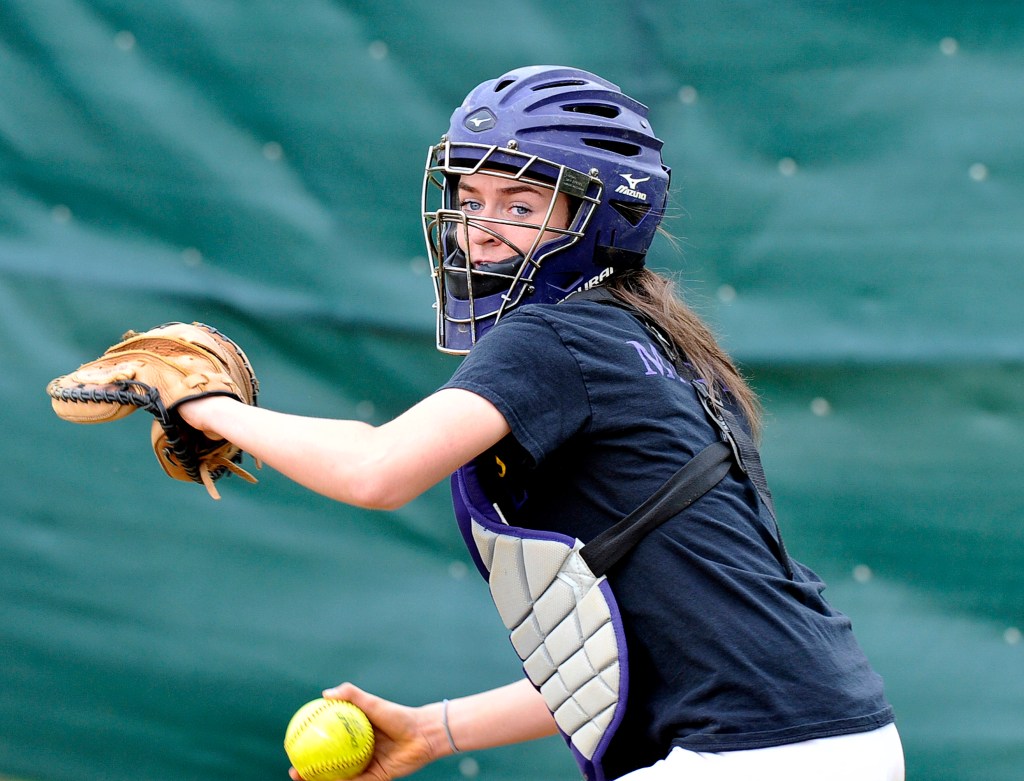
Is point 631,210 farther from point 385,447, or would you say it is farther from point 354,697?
point 354,697

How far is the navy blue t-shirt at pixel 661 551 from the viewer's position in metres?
2.28

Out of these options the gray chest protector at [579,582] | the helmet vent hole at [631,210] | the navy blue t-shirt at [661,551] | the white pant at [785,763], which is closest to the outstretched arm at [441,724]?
the gray chest protector at [579,582]

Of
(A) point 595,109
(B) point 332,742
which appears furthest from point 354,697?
(A) point 595,109

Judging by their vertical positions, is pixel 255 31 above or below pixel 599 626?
above

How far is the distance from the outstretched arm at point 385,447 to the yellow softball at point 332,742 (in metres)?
0.97

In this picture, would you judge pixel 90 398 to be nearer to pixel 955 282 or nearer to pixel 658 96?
pixel 658 96

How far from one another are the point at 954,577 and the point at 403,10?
100 inches

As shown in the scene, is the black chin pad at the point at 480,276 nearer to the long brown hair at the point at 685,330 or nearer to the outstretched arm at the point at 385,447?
the long brown hair at the point at 685,330

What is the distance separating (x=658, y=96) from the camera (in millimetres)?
4059

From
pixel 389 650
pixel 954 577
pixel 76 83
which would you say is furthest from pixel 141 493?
pixel 954 577

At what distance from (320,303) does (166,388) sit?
5.77 feet

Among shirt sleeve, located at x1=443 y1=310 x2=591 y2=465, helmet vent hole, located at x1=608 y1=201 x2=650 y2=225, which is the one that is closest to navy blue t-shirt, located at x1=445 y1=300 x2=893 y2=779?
shirt sleeve, located at x1=443 y1=310 x2=591 y2=465

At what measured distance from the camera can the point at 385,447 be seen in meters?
2.21

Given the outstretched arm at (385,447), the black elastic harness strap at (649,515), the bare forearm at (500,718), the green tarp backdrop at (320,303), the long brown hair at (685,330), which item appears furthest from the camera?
the green tarp backdrop at (320,303)
